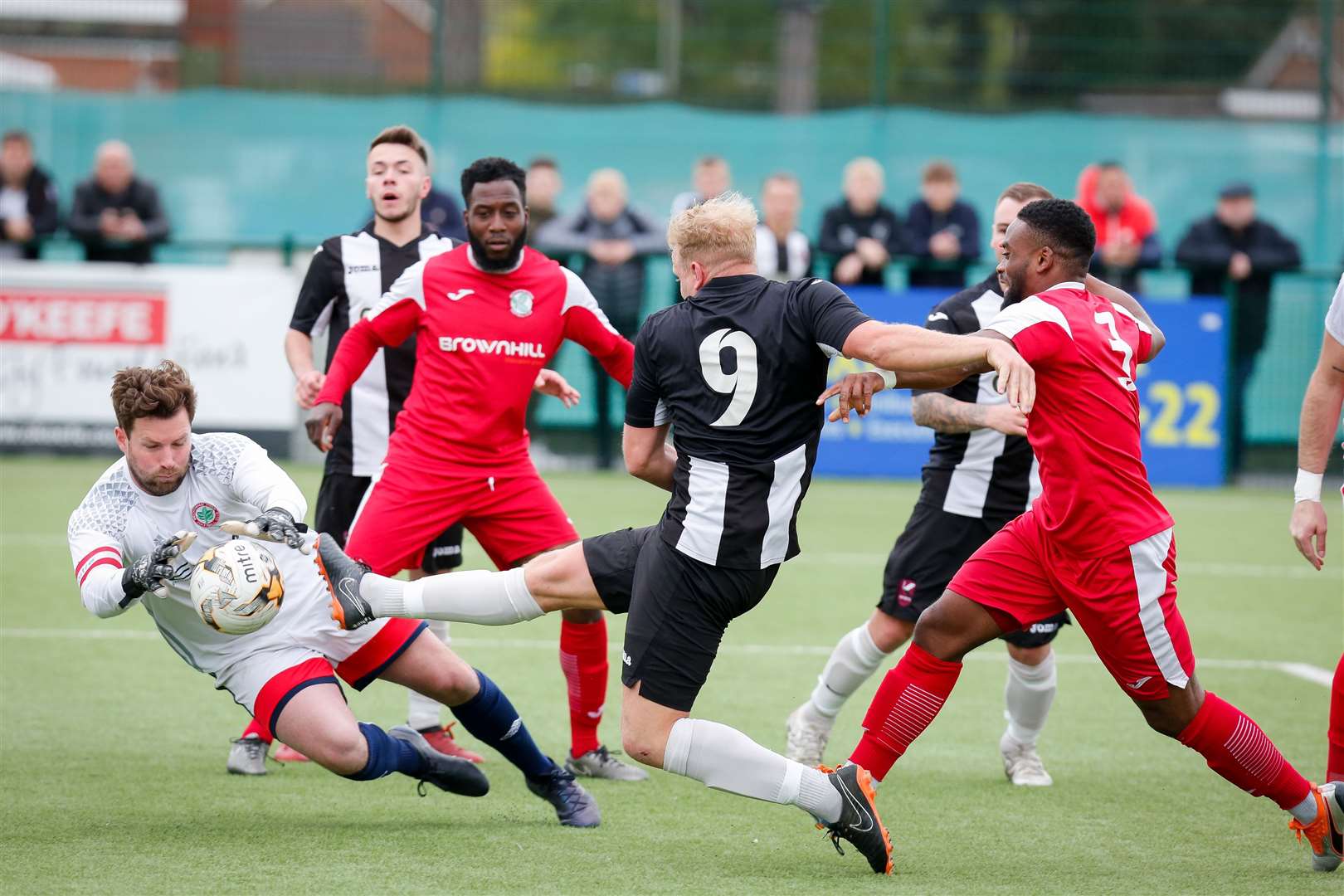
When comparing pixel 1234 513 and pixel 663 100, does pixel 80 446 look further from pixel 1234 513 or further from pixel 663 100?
pixel 1234 513

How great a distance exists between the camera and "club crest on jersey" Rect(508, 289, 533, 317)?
5.87 metres

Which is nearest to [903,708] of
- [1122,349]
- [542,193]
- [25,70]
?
[1122,349]

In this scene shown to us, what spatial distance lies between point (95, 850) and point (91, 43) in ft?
65.5

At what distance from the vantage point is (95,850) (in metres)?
4.75

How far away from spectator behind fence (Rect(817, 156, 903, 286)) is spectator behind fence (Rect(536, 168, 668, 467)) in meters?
1.44

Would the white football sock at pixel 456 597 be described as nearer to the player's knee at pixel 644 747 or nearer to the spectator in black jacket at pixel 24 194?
the player's knee at pixel 644 747

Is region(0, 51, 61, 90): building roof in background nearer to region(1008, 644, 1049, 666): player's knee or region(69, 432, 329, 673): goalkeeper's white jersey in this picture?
region(69, 432, 329, 673): goalkeeper's white jersey

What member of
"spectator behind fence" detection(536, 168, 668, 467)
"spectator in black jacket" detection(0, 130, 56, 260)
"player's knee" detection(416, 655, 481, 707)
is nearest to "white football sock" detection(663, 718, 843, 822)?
"player's knee" detection(416, 655, 481, 707)

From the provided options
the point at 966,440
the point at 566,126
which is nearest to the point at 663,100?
the point at 566,126

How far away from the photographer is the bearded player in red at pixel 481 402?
5.78 m

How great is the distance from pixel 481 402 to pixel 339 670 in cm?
114

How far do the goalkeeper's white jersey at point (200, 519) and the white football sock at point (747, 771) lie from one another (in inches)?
51.2

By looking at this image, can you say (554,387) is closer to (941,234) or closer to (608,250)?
(608,250)

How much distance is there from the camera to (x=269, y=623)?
5.04m
